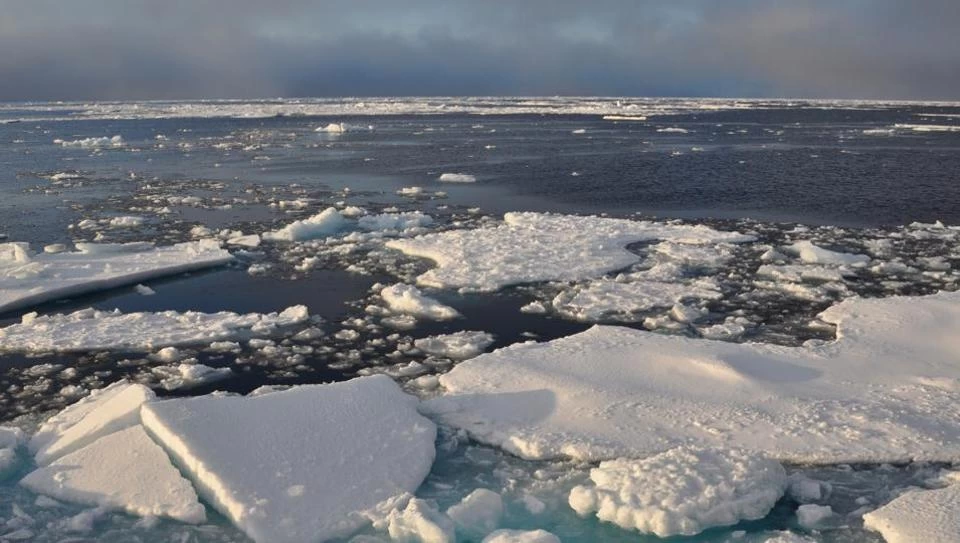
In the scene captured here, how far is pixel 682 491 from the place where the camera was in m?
4.89

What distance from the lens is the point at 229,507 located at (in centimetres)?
489

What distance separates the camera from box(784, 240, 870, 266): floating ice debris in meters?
11.6

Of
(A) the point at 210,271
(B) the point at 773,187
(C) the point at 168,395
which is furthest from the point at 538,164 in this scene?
(C) the point at 168,395

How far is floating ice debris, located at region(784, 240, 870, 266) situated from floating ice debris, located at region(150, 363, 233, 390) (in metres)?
8.50

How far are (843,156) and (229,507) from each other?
2739 centimetres

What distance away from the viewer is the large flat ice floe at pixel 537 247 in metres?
11.0

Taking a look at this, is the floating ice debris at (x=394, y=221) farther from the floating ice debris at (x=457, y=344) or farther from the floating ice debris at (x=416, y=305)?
the floating ice debris at (x=457, y=344)

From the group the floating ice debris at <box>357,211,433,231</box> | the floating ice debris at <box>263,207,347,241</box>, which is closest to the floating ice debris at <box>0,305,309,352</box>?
the floating ice debris at <box>263,207,347,241</box>

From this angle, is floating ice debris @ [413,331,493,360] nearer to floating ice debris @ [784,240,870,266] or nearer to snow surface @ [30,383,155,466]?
snow surface @ [30,383,155,466]

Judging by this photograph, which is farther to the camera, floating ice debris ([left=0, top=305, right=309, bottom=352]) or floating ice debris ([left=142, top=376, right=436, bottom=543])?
floating ice debris ([left=0, top=305, right=309, bottom=352])

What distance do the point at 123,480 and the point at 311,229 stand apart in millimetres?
9211

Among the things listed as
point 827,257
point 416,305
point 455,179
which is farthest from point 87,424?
point 455,179

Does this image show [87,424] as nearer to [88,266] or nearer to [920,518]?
[920,518]

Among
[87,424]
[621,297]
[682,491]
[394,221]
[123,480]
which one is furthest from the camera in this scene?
[394,221]
